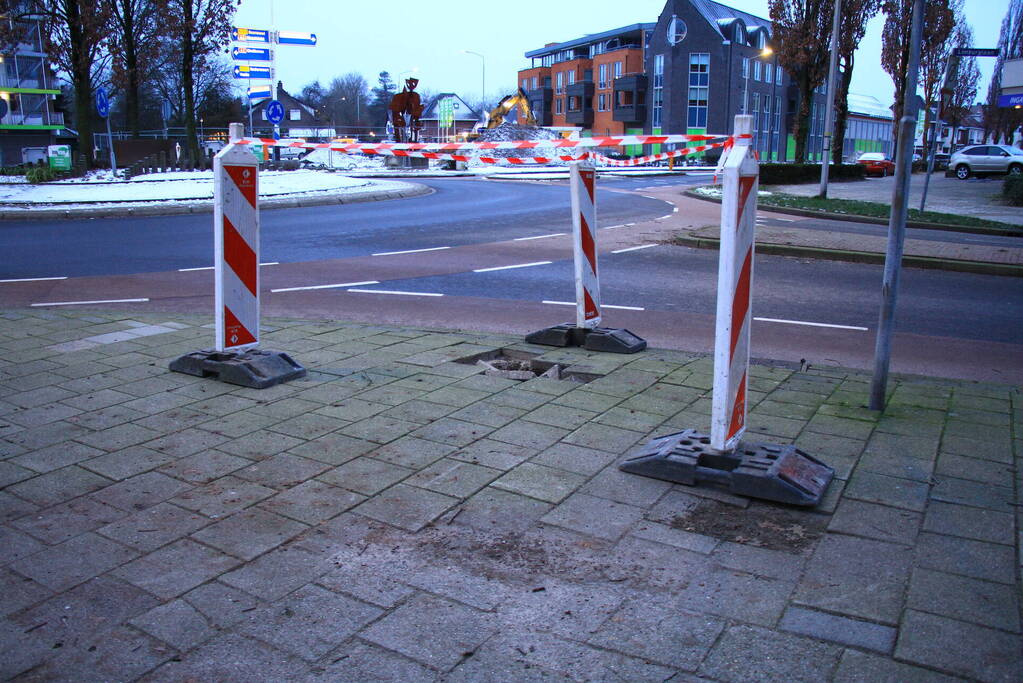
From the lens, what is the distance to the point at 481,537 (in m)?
3.45

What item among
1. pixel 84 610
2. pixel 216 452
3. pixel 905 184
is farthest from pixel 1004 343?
pixel 84 610

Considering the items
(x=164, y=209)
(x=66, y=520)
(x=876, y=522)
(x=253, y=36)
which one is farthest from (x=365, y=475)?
(x=253, y=36)

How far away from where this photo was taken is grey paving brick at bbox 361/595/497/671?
8.71 feet

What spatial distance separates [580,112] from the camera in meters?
85.8

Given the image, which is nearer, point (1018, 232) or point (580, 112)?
point (1018, 232)

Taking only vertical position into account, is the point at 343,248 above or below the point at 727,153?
below

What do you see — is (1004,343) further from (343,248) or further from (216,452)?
(343,248)

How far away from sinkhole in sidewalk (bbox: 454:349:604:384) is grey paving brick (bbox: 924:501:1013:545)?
103 inches

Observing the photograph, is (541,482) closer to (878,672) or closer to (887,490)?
(887,490)

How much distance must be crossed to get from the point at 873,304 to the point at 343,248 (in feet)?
26.6

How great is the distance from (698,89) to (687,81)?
1.16 m

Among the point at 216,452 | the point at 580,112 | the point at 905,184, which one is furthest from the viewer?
the point at 580,112

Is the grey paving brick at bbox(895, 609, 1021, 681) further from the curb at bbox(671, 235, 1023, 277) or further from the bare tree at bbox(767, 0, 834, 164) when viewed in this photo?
the bare tree at bbox(767, 0, 834, 164)

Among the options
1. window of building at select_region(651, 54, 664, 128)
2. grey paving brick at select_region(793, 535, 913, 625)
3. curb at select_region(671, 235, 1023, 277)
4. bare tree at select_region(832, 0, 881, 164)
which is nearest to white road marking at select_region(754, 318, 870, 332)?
curb at select_region(671, 235, 1023, 277)
